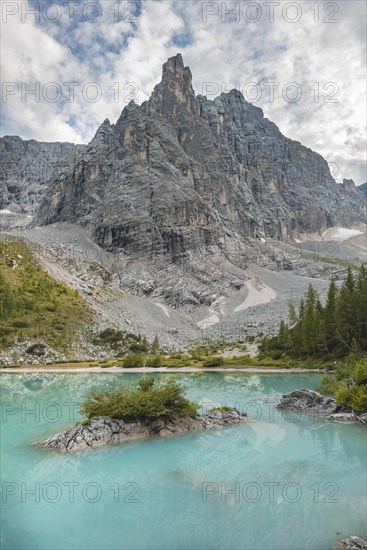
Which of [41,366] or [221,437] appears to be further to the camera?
[41,366]

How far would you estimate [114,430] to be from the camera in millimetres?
22875

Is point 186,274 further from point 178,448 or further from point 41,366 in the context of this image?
point 178,448

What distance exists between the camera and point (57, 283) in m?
103

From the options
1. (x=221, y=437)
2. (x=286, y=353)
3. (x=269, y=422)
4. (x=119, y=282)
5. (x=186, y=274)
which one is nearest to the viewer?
(x=221, y=437)

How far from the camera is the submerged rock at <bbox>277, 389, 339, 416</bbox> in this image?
96.4 ft

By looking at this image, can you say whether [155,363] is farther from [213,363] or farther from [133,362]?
[213,363]

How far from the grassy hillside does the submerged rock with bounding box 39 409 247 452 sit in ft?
166

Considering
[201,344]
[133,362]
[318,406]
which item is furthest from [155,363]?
[318,406]

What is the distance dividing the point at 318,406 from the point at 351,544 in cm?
1903

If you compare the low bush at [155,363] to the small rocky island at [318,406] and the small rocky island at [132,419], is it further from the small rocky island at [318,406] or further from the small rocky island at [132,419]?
the small rocky island at [132,419]

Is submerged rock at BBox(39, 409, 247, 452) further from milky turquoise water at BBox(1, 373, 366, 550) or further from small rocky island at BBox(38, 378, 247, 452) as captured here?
milky turquoise water at BBox(1, 373, 366, 550)

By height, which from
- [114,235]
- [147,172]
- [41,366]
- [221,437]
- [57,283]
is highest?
[147,172]

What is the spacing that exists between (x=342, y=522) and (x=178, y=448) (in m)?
9.76

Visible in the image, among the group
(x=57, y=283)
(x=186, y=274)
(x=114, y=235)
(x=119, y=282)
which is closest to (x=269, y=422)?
(x=57, y=283)
